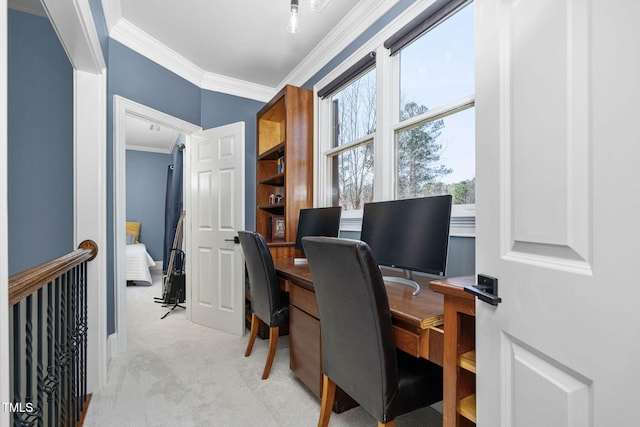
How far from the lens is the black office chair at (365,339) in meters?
1.14

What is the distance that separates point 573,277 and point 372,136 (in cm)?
200

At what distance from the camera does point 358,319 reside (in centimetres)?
121

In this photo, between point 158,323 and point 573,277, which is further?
point 158,323

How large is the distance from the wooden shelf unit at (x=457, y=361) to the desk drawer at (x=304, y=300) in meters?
0.81

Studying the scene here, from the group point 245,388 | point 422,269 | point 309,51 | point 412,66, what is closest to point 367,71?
point 412,66

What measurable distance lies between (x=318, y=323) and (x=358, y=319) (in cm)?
59

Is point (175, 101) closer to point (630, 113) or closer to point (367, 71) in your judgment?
point (367, 71)

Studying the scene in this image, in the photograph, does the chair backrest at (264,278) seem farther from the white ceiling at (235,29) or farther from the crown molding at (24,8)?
the crown molding at (24,8)

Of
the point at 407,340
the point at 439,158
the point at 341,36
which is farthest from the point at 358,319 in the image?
the point at 341,36

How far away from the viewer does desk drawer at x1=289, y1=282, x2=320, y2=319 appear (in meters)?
1.76

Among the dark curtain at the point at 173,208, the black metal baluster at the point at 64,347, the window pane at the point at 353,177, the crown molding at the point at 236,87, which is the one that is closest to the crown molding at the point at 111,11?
the crown molding at the point at 236,87

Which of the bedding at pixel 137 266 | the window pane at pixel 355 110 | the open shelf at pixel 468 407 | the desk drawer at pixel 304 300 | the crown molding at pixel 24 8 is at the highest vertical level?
the crown molding at pixel 24 8

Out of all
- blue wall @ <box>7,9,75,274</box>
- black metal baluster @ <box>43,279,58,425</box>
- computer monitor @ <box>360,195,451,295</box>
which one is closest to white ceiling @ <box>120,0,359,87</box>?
blue wall @ <box>7,9,75,274</box>

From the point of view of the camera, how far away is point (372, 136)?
2408 mm
